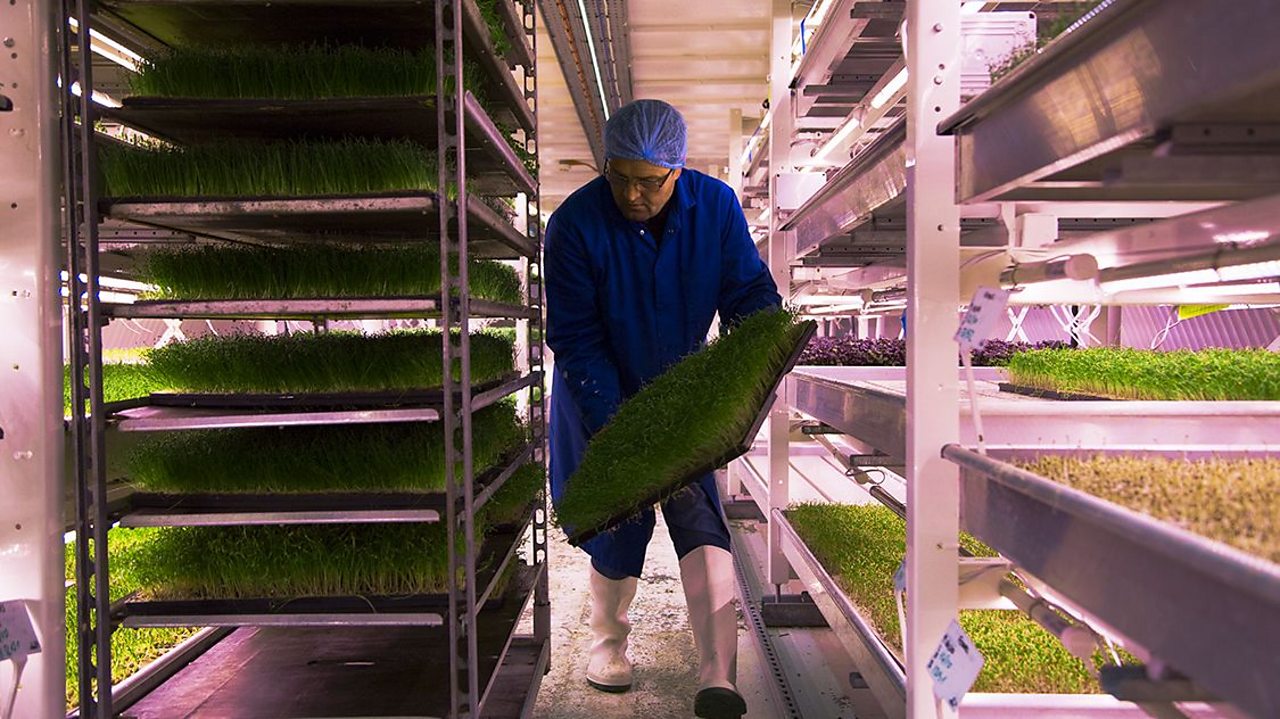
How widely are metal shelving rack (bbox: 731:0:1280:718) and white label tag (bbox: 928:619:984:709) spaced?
0.10 meters

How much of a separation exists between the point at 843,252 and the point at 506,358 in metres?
1.50

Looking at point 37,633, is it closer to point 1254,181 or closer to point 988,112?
point 988,112

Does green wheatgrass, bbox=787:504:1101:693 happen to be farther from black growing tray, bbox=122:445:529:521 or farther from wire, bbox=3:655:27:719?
wire, bbox=3:655:27:719

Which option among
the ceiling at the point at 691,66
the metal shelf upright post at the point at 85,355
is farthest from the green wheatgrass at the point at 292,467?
the ceiling at the point at 691,66

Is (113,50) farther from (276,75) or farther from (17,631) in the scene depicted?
(17,631)

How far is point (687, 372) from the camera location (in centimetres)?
214

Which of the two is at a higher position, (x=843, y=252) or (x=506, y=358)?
(x=843, y=252)

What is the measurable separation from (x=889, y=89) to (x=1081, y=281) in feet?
4.08

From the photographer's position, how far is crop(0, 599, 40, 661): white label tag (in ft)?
5.46

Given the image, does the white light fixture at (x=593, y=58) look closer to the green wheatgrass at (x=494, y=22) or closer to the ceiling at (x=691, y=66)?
the ceiling at (x=691, y=66)

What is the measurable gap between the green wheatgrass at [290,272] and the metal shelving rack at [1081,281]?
4.00ft

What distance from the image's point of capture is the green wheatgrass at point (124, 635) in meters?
2.36

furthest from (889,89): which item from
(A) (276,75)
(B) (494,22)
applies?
(A) (276,75)

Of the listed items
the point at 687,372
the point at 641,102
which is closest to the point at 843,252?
the point at 641,102
